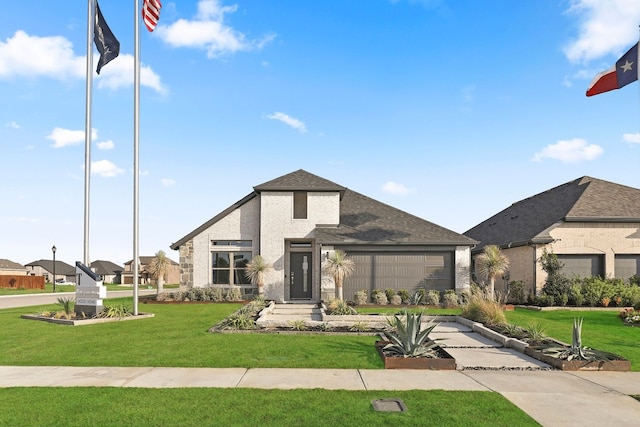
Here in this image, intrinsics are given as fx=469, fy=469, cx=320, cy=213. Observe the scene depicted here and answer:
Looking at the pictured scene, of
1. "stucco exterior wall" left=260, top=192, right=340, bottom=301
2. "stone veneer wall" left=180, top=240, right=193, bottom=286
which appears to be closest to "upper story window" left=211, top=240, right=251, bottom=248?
"stucco exterior wall" left=260, top=192, right=340, bottom=301

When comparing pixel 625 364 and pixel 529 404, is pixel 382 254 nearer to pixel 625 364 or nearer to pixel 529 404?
pixel 625 364

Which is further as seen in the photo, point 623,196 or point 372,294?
A: point 623,196

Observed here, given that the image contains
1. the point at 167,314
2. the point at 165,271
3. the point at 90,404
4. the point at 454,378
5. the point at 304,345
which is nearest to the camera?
the point at 90,404

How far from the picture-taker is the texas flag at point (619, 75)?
1155 cm

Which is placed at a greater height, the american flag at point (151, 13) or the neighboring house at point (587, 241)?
the american flag at point (151, 13)

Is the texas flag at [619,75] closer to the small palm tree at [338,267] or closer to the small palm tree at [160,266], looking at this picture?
the small palm tree at [338,267]

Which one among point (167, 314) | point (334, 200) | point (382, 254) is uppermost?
point (334, 200)

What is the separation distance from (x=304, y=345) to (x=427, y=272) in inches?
548

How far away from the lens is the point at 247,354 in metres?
10.2

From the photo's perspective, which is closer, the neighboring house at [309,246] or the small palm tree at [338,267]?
the small palm tree at [338,267]

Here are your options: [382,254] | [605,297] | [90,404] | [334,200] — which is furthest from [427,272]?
[90,404]

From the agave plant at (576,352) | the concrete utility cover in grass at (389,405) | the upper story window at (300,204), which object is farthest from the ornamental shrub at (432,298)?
the concrete utility cover in grass at (389,405)

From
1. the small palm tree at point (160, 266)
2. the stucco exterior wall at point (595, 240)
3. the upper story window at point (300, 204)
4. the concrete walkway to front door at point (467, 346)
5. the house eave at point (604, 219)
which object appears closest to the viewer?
the concrete walkway to front door at point (467, 346)

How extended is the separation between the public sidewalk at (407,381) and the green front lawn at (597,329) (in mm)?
2366
